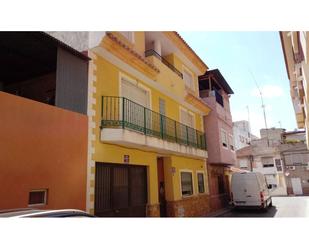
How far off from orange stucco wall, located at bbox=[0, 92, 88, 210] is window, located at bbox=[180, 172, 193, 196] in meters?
6.79

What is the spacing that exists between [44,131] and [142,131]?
12.1 feet

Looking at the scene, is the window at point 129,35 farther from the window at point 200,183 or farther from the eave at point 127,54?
the window at point 200,183

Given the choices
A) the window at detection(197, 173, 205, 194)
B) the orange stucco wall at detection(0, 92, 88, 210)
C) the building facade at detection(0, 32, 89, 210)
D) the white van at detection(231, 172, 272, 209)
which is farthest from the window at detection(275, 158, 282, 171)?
the orange stucco wall at detection(0, 92, 88, 210)

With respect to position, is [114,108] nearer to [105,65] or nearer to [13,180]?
[105,65]

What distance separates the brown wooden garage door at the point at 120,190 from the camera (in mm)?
7387

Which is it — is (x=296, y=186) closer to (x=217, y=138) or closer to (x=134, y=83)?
(x=217, y=138)

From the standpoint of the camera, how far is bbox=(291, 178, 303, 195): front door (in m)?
31.2

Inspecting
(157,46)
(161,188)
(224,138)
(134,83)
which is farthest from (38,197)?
(224,138)

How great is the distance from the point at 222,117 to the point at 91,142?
476 inches

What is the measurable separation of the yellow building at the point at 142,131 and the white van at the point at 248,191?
2.87 meters

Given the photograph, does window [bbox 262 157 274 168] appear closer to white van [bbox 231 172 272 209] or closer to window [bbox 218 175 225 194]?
window [bbox 218 175 225 194]

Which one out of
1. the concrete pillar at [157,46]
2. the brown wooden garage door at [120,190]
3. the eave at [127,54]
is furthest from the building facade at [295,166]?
the eave at [127,54]

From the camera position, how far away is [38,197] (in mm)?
5434

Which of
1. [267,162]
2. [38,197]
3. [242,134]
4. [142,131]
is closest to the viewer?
[38,197]
